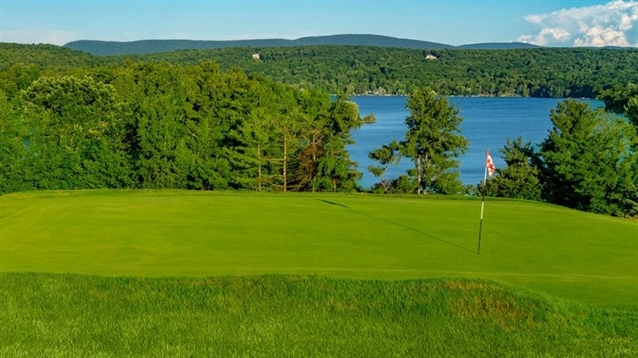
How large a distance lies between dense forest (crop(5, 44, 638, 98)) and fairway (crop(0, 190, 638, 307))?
106833 millimetres

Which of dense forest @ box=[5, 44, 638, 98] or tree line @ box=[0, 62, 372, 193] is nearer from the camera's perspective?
tree line @ box=[0, 62, 372, 193]

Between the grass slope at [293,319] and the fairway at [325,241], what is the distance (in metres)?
1.10

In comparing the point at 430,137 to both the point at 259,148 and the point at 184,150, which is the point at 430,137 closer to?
the point at 259,148

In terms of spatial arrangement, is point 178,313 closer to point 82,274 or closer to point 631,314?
point 82,274

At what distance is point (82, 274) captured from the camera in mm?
9688

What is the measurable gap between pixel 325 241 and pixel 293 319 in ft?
15.9

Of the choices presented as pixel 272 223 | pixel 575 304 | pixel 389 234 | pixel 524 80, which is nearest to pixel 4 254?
pixel 272 223

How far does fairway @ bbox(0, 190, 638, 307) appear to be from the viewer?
10.5m

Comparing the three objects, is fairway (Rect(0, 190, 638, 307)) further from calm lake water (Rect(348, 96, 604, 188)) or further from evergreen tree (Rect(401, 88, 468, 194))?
calm lake water (Rect(348, 96, 604, 188))

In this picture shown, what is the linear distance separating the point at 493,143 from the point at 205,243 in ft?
171

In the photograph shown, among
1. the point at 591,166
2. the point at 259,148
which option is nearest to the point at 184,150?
the point at 259,148

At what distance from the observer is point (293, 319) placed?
7840 millimetres

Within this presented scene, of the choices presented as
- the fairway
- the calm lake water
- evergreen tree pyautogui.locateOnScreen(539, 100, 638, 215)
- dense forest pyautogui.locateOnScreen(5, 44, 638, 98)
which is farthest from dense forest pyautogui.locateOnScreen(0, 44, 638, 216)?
dense forest pyautogui.locateOnScreen(5, 44, 638, 98)

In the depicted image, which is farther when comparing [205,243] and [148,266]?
[205,243]
